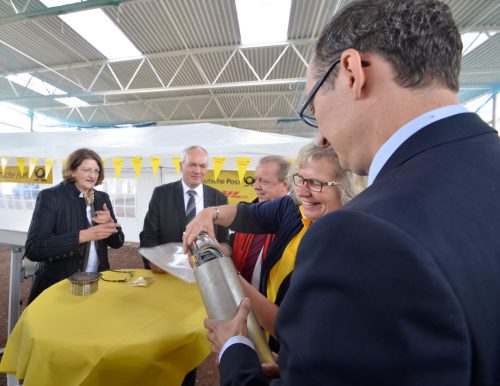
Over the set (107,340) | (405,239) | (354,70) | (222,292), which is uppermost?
(354,70)

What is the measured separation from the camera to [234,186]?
4.71m

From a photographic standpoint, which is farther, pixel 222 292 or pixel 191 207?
pixel 191 207

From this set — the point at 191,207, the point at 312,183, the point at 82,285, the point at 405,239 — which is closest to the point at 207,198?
the point at 191,207

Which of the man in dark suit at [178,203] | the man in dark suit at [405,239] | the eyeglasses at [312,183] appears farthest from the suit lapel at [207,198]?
the man in dark suit at [405,239]

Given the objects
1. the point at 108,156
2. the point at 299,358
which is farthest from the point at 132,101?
the point at 299,358

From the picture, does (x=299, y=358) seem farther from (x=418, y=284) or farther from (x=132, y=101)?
(x=132, y=101)

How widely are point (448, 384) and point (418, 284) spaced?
0.12m

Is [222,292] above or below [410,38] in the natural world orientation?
below

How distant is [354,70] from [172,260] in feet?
3.85

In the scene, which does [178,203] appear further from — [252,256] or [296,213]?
[296,213]

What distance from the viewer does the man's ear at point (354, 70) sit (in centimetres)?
44

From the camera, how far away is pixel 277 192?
1.94m

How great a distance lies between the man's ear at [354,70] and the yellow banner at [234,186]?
4.07m

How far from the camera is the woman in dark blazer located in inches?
67.8
